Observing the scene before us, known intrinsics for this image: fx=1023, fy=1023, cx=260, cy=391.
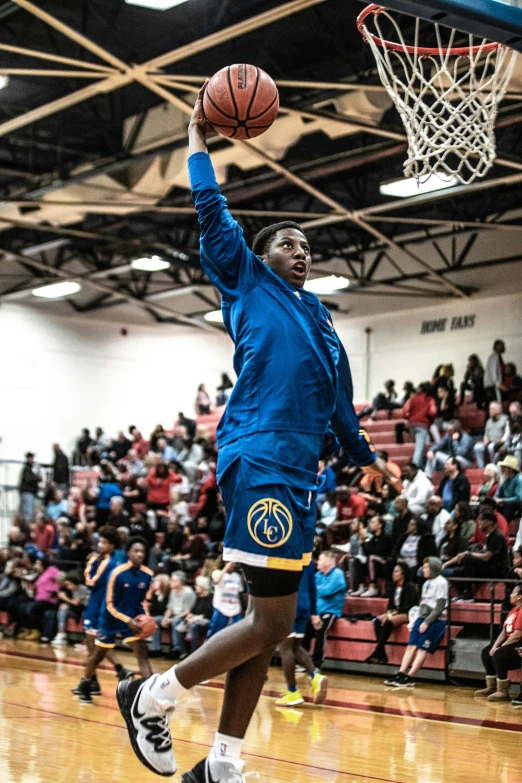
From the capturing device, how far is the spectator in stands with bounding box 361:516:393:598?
44.8 feet

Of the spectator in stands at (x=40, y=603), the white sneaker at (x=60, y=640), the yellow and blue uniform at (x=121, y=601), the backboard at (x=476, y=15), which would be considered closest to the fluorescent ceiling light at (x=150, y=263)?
the spectator in stands at (x=40, y=603)

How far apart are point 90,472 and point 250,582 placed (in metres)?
22.4

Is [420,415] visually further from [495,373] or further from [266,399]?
[266,399]

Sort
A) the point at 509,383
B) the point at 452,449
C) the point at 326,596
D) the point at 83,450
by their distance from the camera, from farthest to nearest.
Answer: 1. the point at 83,450
2. the point at 509,383
3. the point at 452,449
4. the point at 326,596

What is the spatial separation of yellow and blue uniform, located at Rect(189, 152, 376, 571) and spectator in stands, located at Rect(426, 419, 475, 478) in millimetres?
13250

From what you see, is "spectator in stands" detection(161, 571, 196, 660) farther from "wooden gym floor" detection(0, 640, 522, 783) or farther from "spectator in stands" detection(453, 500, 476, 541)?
"spectator in stands" detection(453, 500, 476, 541)

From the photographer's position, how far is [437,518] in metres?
13.8

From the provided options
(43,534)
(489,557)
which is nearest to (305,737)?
(489,557)

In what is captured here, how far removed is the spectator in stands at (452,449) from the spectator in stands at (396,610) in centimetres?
452

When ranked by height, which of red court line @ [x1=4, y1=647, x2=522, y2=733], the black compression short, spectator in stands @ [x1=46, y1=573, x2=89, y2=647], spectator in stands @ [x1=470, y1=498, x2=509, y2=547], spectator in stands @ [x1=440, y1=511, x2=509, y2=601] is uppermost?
spectator in stands @ [x1=470, y1=498, x2=509, y2=547]

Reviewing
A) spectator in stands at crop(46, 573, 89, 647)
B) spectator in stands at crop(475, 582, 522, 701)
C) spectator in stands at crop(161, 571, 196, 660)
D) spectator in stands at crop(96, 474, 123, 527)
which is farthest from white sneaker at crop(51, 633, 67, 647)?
spectator in stands at crop(475, 582, 522, 701)

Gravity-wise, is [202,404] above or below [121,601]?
above

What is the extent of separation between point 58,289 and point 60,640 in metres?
10.2

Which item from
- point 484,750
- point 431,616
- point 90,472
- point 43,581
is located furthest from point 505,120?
point 90,472
